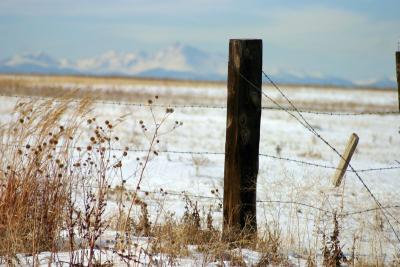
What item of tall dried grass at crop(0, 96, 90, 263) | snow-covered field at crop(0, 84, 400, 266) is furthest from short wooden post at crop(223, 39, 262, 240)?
tall dried grass at crop(0, 96, 90, 263)

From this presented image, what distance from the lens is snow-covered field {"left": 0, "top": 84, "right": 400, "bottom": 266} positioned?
5.61 meters

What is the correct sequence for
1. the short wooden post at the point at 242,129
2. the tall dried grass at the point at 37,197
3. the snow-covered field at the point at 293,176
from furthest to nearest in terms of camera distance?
the snow-covered field at the point at 293,176 < the short wooden post at the point at 242,129 < the tall dried grass at the point at 37,197

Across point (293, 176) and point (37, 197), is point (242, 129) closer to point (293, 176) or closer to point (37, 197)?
point (293, 176)

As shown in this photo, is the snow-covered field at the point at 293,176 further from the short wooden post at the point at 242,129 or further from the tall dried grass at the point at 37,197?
the tall dried grass at the point at 37,197

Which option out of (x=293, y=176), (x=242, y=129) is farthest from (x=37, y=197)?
(x=293, y=176)

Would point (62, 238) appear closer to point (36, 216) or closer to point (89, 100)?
point (36, 216)

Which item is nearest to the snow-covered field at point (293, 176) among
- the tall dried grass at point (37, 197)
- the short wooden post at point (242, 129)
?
the short wooden post at point (242, 129)

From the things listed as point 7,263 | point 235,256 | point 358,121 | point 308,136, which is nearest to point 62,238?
point 7,263

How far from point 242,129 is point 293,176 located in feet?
3.17

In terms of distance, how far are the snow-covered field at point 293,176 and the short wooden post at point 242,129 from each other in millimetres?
280

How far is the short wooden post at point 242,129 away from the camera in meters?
4.77

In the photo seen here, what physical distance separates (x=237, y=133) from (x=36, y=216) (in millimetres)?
1827

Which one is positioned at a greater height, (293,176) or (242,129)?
Answer: (242,129)

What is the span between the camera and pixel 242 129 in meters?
4.76
